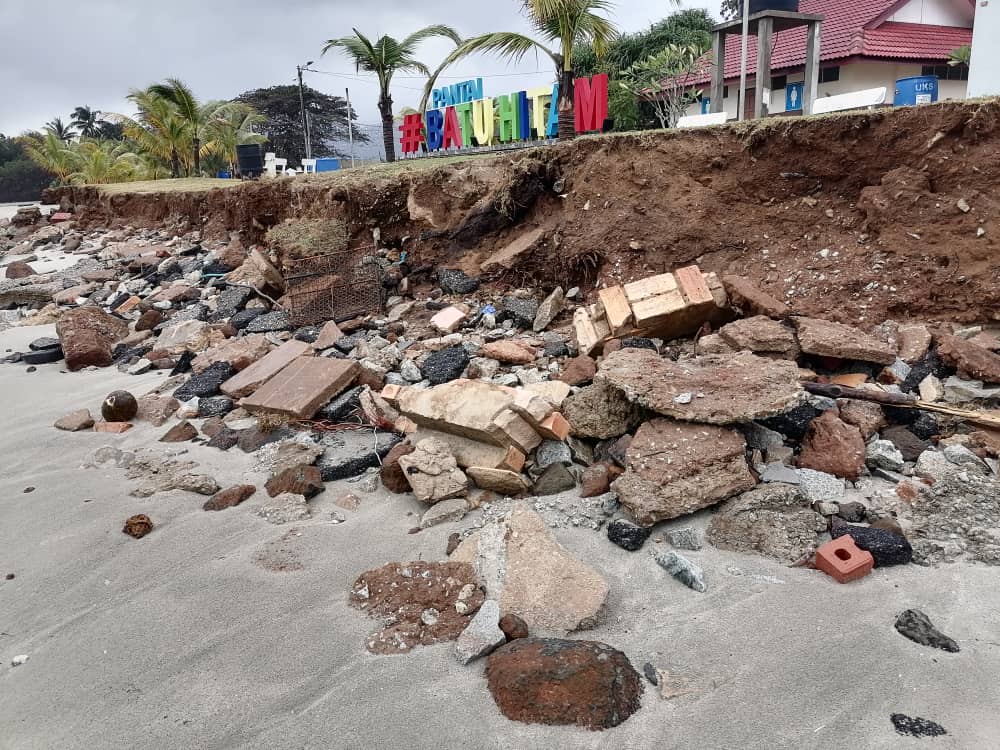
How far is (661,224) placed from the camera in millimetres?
6793

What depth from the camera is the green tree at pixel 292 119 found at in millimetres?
40156

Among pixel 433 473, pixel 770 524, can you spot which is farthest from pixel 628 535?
pixel 433 473

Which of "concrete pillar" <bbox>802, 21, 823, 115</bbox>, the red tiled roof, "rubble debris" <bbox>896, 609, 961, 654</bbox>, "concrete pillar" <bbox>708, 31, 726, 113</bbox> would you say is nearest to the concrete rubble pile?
"rubble debris" <bbox>896, 609, 961, 654</bbox>

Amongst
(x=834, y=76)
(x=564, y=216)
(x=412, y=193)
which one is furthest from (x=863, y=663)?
(x=834, y=76)

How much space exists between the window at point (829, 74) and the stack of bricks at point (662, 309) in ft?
51.9

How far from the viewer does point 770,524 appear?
3508 mm

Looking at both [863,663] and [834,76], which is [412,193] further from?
[834,76]

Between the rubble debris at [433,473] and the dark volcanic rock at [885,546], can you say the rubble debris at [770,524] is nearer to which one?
the dark volcanic rock at [885,546]

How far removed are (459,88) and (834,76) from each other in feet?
33.2

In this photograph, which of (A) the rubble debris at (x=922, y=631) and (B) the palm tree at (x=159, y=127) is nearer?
(A) the rubble debris at (x=922, y=631)

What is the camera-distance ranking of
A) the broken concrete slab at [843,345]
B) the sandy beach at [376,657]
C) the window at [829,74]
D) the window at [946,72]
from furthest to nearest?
the window at [946,72]
the window at [829,74]
the broken concrete slab at [843,345]
the sandy beach at [376,657]

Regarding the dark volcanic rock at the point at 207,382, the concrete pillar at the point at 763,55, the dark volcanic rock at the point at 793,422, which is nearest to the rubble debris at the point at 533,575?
the dark volcanic rock at the point at 793,422

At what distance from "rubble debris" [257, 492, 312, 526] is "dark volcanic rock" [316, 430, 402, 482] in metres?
0.33

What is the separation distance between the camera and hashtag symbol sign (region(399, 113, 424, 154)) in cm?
1494
